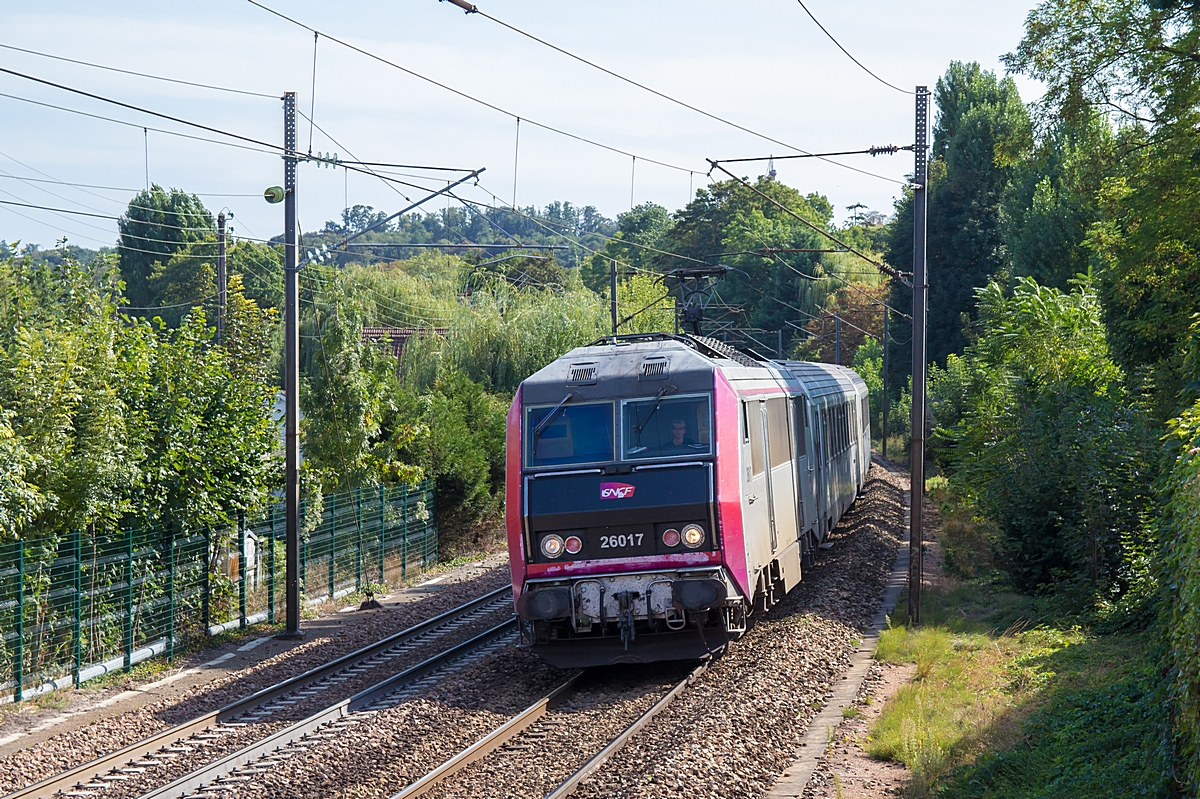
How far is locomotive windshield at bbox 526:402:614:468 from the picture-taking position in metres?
12.0

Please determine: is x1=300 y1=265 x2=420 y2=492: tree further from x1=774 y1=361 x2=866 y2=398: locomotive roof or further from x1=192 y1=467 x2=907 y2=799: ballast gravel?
x1=192 y1=467 x2=907 y2=799: ballast gravel

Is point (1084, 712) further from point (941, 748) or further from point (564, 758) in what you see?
point (564, 758)

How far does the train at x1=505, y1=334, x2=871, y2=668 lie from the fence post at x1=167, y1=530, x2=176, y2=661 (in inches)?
220

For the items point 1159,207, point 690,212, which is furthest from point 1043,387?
point 690,212

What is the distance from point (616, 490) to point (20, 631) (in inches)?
264

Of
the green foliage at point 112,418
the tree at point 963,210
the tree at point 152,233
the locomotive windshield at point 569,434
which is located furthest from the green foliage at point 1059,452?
the tree at point 152,233

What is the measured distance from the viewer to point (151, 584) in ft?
48.7

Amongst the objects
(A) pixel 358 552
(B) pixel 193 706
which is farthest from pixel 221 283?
(B) pixel 193 706

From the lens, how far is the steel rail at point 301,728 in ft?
29.1

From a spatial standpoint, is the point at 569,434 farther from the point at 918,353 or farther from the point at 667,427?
the point at 918,353

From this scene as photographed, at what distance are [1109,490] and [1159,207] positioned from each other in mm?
3996

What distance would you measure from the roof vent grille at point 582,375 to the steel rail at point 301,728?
381cm

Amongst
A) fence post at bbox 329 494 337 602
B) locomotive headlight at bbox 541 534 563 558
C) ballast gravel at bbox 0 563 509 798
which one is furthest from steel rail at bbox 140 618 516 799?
fence post at bbox 329 494 337 602

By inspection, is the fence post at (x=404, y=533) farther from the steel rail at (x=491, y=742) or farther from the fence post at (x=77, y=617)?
the steel rail at (x=491, y=742)
